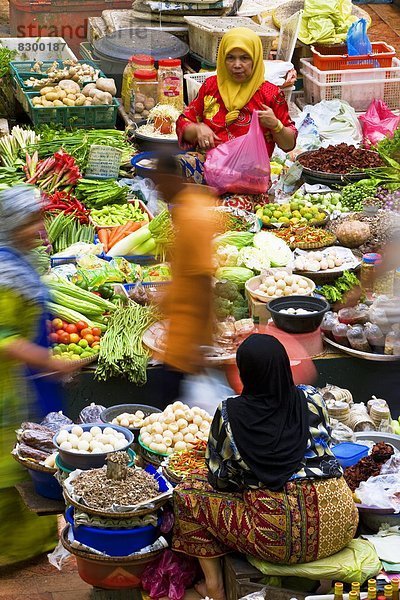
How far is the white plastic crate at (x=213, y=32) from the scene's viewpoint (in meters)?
9.61

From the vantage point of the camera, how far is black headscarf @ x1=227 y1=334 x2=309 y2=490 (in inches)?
167

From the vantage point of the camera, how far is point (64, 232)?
7391 millimetres

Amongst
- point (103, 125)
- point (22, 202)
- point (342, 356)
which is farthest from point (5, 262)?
point (103, 125)

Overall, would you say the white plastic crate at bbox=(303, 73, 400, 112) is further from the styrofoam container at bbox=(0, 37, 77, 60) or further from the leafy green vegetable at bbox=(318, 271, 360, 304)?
the leafy green vegetable at bbox=(318, 271, 360, 304)

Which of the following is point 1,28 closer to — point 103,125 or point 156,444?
point 103,125

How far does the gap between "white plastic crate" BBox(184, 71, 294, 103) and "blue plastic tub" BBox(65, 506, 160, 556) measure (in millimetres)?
5457

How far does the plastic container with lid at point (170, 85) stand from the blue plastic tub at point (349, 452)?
460cm

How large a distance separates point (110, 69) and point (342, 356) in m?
4.60

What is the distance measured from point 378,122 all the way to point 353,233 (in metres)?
2.32

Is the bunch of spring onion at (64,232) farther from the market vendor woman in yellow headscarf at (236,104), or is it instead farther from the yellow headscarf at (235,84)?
the yellow headscarf at (235,84)

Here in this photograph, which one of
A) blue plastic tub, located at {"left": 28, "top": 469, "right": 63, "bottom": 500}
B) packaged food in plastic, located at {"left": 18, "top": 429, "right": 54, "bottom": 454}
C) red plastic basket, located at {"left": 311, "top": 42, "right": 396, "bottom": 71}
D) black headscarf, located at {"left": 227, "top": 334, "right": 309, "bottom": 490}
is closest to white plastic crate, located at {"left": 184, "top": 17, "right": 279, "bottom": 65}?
red plastic basket, located at {"left": 311, "top": 42, "right": 396, "bottom": 71}

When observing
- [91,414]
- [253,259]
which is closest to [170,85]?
[253,259]

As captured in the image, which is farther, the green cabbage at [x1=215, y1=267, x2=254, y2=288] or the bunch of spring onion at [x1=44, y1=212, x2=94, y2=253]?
the bunch of spring onion at [x1=44, y1=212, x2=94, y2=253]

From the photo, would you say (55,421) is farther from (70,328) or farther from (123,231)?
(123,231)
